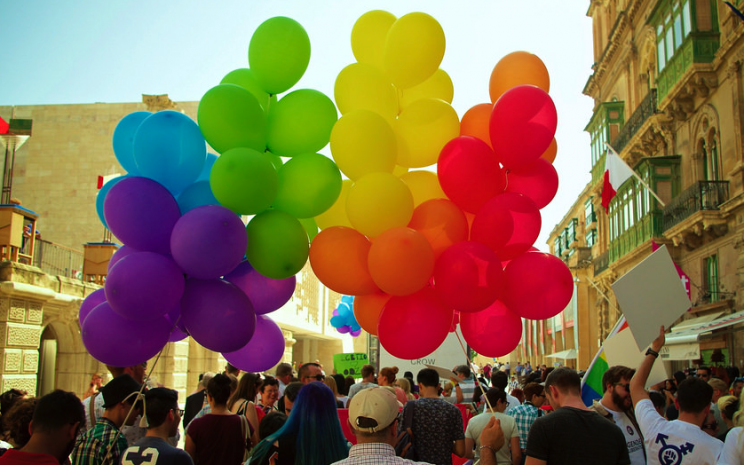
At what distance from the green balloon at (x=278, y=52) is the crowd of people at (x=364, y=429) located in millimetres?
2009

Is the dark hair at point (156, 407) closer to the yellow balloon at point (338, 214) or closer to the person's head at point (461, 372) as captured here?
the yellow balloon at point (338, 214)

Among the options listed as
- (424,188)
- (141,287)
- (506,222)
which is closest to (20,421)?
(141,287)

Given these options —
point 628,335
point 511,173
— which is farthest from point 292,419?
point 628,335

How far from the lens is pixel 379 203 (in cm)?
392

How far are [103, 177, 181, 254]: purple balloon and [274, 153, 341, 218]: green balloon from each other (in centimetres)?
69

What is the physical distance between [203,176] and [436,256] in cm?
170

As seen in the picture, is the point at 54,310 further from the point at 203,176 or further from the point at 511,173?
the point at 511,173

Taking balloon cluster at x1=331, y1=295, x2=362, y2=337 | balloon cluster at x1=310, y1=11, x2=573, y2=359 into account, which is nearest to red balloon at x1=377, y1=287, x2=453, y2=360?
balloon cluster at x1=310, y1=11, x2=573, y2=359

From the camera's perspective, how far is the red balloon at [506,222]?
4.13 metres

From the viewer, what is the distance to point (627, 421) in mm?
4727

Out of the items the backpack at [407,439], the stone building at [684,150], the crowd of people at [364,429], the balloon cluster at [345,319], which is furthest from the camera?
the stone building at [684,150]

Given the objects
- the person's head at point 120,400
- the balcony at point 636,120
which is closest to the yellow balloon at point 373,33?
the person's head at point 120,400

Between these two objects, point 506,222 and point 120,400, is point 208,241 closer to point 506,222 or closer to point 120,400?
point 120,400

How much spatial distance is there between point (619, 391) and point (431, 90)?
2550mm
